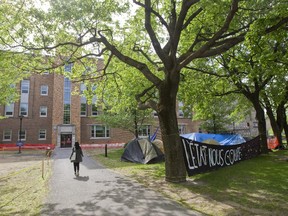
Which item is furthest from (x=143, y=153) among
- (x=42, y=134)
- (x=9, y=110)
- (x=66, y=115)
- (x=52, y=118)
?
(x=9, y=110)

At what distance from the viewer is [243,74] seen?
50.7 feet

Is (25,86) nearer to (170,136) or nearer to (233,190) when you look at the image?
(170,136)

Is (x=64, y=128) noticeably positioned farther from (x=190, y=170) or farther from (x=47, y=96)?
(x=190, y=170)

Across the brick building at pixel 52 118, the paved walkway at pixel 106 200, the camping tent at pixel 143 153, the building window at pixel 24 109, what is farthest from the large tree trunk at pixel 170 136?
the building window at pixel 24 109

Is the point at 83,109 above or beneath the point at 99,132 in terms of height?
above

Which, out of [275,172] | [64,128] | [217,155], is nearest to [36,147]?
[64,128]

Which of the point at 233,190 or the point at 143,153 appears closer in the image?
the point at 233,190

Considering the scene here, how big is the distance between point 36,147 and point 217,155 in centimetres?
2826

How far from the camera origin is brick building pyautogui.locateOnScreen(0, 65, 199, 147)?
35.8 m

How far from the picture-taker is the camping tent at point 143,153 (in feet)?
51.6

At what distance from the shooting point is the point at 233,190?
7.64 m

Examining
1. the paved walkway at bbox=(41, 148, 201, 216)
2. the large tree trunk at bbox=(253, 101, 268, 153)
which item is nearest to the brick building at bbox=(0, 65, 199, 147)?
the large tree trunk at bbox=(253, 101, 268, 153)

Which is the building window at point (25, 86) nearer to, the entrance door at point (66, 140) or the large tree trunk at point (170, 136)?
the entrance door at point (66, 140)

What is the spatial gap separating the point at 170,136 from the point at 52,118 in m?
31.8
